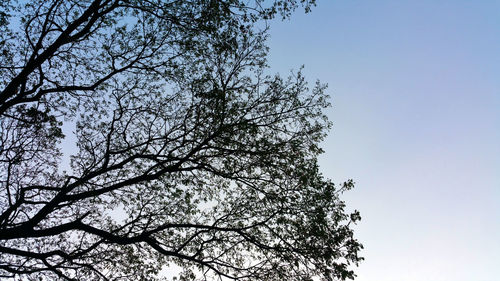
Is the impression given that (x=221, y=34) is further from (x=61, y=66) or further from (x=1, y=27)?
(x=1, y=27)

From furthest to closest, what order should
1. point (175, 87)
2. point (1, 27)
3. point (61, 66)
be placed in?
1. point (175, 87)
2. point (61, 66)
3. point (1, 27)

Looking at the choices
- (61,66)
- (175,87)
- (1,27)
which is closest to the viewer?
(1,27)

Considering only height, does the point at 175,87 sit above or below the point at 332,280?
above

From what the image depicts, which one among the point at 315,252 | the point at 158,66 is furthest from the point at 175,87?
the point at 315,252

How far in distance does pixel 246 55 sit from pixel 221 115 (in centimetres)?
287

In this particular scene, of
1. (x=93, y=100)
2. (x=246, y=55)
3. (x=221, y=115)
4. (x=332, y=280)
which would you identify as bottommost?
(x=332, y=280)

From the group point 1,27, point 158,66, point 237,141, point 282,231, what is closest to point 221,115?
point 237,141

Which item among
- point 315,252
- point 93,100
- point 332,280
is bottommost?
point 332,280

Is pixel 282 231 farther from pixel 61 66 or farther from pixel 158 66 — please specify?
pixel 61 66

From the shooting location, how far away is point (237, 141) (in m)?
13.1

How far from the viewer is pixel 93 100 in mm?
13523

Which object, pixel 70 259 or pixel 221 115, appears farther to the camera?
pixel 221 115

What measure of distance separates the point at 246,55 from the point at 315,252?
26.6 feet

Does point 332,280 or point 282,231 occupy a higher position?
point 282,231
